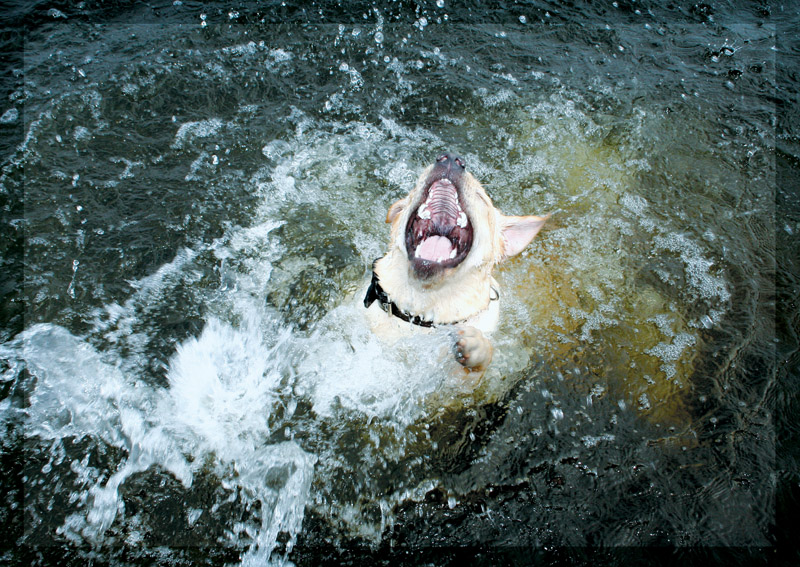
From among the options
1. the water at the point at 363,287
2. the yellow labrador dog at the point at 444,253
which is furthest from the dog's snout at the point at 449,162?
the water at the point at 363,287

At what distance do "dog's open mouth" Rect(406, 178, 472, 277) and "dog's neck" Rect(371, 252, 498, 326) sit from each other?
0.59 feet

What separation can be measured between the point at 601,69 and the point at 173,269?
229 inches

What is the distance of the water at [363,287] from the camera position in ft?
10.1

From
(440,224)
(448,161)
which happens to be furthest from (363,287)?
(448,161)

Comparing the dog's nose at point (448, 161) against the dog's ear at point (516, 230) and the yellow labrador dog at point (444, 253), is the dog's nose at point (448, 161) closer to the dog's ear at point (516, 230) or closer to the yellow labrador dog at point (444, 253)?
the yellow labrador dog at point (444, 253)

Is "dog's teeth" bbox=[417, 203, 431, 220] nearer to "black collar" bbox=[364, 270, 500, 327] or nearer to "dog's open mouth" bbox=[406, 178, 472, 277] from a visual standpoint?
"dog's open mouth" bbox=[406, 178, 472, 277]

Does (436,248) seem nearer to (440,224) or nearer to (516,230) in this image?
(440,224)

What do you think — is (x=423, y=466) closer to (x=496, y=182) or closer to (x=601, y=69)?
(x=496, y=182)

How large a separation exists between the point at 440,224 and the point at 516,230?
62 centimetres

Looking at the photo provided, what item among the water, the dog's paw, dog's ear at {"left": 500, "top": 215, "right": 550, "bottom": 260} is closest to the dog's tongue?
dog's ear at {"left": 500, "top": 215, "right": 550, "bottom": 260}

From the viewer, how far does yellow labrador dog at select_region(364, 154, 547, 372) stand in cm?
309

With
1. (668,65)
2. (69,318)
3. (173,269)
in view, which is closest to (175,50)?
(173,269)

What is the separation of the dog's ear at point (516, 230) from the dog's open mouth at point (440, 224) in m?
0.35

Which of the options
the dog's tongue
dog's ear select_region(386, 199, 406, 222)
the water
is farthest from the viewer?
dog's ear select_region(386, 199, 406, 222)
